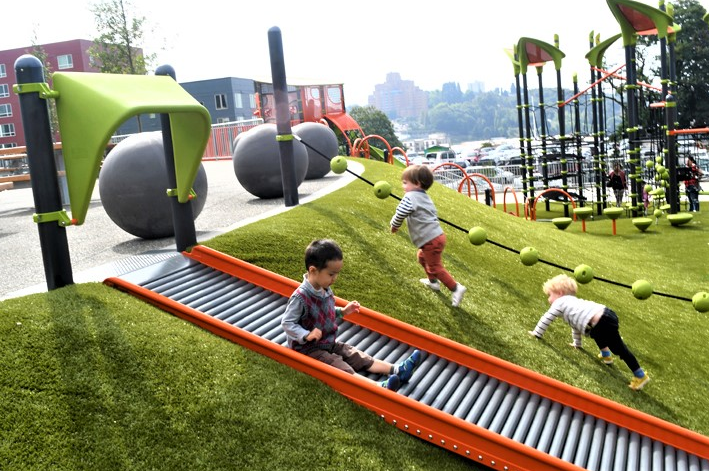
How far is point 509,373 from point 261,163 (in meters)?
7.99

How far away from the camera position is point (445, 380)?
640cm

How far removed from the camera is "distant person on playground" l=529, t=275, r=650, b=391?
7145 millimetres

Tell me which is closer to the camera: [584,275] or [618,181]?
[584,275]

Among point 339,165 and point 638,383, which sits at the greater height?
point 339,165

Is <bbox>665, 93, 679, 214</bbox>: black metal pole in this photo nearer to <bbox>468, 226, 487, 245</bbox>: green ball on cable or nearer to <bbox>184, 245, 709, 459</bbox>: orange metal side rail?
<bbox>468, 226, 487, 245</bbox>: green ball on cable

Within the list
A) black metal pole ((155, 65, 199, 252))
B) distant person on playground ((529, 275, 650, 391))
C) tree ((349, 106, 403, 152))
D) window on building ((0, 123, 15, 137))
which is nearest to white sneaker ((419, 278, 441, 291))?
distant person on playground ((529, 275, 650, 391))

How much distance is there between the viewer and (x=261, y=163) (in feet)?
44.1

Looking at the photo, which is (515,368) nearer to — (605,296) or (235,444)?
(235,444)

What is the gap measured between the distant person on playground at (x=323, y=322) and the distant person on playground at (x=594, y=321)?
214 centimetres

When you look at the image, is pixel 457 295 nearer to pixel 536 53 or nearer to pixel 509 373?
pixel 509 373

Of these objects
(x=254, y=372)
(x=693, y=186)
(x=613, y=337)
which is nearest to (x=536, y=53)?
(x=693, y=186)

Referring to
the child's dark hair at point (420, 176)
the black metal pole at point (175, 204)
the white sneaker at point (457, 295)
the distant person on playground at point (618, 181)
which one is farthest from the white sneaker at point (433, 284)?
the distant person on playground at point (618, 181)

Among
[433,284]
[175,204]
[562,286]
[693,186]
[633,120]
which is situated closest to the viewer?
[562,286]

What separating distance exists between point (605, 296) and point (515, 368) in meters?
4.29
